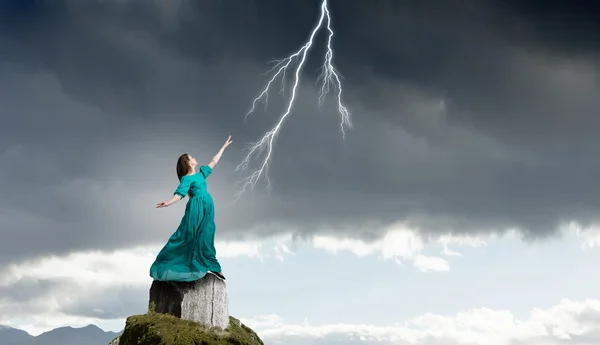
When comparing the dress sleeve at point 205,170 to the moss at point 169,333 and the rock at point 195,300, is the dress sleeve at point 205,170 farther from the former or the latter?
the moss at point 169,333

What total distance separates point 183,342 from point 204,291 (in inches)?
65.7

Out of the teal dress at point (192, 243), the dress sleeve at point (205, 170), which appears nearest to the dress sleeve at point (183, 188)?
the teal dress at point (192, 243)

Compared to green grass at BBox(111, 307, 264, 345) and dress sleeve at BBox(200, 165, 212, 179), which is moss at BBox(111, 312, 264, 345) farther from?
dress sleeve at BBox(200, 165, 212, 179)

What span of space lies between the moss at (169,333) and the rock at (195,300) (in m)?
0.27

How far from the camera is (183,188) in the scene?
1438 centimetres

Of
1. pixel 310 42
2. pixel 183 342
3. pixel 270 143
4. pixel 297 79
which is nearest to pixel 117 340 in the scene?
pixel 183 342

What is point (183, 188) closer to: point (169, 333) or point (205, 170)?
point (205, 170)

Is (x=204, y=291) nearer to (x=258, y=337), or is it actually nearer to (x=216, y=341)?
(x=216, y=341)

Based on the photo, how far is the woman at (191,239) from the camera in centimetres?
1411

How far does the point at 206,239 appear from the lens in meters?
14.5

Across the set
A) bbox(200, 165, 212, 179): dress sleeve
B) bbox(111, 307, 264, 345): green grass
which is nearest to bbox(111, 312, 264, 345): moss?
bbox(111, 307, 264, 345): green grass

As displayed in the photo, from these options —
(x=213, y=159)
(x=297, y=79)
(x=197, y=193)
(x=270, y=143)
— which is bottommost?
(x=197, y=193)

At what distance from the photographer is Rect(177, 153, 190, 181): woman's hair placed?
14914 millimetres

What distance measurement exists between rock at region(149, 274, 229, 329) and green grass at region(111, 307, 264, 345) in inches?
9.3
